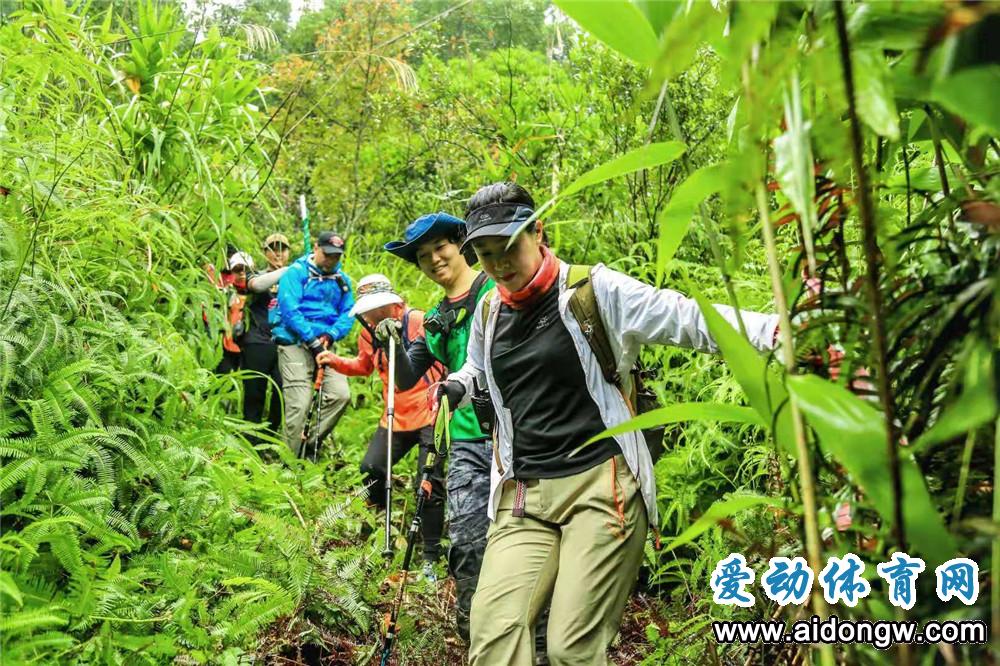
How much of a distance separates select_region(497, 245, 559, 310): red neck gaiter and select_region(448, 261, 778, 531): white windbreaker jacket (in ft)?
0.14

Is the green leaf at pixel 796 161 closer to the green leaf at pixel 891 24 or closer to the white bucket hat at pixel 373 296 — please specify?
the green leaf at pixel 891 24

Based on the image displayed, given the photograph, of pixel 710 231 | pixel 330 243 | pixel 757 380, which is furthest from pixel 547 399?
pixel 330 243

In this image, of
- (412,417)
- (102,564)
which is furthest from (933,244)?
(412,417)

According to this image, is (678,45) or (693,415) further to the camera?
(693,415)

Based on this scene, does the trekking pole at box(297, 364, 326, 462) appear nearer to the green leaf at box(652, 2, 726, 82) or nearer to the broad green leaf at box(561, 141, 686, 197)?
the broad green leaf at box(561, 141, 686, 197)

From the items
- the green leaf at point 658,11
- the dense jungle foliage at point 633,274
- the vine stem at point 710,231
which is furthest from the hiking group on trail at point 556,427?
the green leaf at point 658,11

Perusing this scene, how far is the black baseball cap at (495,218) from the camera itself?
357 cm

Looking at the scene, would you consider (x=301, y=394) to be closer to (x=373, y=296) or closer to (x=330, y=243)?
(x=330, y=243)

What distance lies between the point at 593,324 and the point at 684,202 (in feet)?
7.13

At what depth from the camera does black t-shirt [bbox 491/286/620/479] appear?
11.4ft

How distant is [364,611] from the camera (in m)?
4.69

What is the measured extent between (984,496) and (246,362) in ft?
25.7

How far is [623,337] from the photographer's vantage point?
334 cm

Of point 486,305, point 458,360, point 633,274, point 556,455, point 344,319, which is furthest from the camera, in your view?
point 344,319
